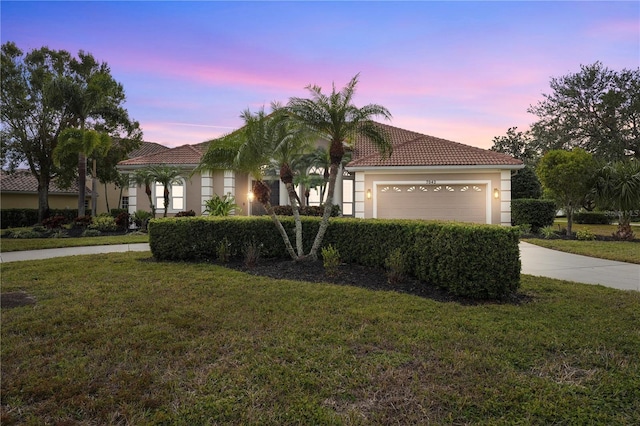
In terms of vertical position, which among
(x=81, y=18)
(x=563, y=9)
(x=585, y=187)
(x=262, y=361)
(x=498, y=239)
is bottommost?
(x=262, y=361)

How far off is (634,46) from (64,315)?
12.0m

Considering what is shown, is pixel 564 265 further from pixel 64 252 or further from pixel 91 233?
pixel 91 233

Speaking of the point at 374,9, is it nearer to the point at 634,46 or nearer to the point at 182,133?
the point at 634,46

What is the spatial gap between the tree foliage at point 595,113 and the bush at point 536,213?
12048 mm

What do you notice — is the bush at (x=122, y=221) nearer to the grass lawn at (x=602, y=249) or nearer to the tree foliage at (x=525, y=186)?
the grass lawn at (x=602, y=249)

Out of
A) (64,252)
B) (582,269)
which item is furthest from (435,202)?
(64,252)

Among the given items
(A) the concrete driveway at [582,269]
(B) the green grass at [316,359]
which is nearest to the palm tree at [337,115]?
(B) the green grass at [316,359]

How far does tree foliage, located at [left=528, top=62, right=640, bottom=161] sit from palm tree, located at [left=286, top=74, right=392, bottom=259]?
80.6 ft

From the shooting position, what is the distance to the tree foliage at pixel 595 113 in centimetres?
2461

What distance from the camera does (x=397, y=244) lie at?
6992mm

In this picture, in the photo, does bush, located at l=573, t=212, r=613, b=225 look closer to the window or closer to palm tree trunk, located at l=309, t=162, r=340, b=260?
palm tree trunk, located at l=309, t=162, r=340, b=260

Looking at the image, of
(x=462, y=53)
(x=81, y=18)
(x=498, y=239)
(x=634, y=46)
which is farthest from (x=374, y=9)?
(x=634, y=46)

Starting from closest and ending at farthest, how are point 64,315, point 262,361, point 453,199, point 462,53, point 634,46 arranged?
1. point 262,361
2. point 64,315
3. point 634,46
4. point 462,53
5. point 453,199

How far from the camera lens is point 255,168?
845 cm
